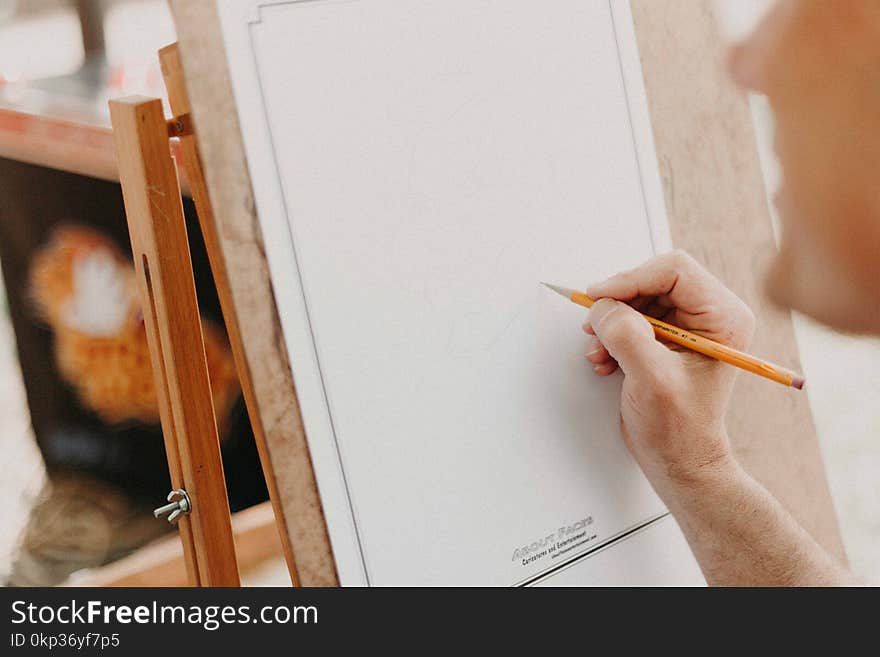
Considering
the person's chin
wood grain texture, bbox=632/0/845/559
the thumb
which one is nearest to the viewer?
the thumb

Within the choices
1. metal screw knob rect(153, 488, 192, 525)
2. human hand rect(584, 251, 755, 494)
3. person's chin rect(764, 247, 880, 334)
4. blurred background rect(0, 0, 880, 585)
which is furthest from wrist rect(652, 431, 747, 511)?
blurred background rect(0, 0, 880, 585)

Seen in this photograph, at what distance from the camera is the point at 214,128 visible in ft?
1.65

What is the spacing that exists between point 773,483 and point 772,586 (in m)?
0.20

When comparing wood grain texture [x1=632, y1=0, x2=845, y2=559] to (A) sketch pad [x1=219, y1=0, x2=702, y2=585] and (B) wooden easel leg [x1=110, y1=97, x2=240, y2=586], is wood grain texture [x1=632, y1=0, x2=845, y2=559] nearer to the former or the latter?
(A) sketch pad [x1=219, y1=0, x2=702, y2=585]

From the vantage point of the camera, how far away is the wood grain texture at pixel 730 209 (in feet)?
2.46

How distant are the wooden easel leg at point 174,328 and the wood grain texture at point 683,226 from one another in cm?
8

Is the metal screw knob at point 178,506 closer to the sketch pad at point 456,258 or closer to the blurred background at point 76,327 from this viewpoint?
the sketch pad at point 456,258

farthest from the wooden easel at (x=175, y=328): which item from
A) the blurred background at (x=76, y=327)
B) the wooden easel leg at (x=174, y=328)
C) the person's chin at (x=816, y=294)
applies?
the blurred background at (x=76, y=327)

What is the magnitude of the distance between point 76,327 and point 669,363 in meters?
1.09

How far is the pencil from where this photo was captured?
596 mm

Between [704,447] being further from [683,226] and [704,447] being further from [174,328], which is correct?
[174,328]

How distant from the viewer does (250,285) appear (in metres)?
0.51

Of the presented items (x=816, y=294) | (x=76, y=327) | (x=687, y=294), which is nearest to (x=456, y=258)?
(x=687, y=294)

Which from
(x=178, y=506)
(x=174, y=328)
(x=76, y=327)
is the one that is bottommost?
(x=178, y=506)
